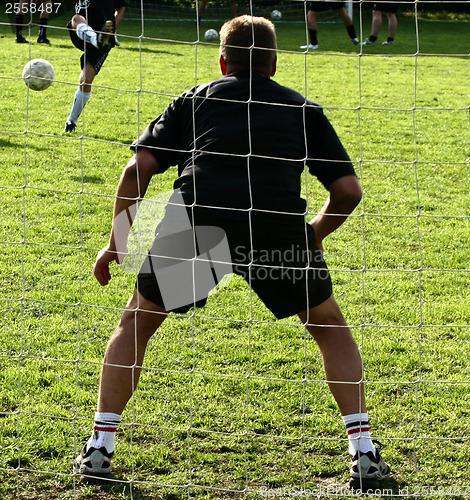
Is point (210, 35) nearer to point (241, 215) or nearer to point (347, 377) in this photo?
point (241, 215)

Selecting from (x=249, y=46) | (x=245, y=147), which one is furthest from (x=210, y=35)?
(x=245, y=147)

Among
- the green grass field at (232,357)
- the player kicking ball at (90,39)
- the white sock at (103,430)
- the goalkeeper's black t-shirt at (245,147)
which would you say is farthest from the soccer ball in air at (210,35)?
the white sock at (103,430)

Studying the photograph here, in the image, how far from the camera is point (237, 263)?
8.59 ft

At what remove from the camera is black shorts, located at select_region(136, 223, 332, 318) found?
8.43 ft

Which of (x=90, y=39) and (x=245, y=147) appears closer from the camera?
(x=245, y=147)

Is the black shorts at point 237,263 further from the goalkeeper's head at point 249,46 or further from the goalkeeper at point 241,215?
the goalkeeper's head at point 249,46

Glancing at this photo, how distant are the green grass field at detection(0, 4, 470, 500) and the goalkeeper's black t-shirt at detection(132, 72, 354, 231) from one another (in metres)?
0.26

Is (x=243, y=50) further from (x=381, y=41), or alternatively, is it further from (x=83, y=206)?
(x=381, y=41)

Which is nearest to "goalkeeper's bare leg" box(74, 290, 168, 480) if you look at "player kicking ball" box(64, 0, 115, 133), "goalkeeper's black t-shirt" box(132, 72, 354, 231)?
"goalkeeper's black t-shirt" box(132, 72, 354, 231)

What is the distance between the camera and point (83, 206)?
5266mm

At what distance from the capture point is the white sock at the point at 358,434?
2645mm

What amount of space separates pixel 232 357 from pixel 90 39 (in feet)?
14.8

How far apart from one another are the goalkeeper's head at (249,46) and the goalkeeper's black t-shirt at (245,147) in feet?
0.17

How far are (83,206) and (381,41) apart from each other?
11756mm
